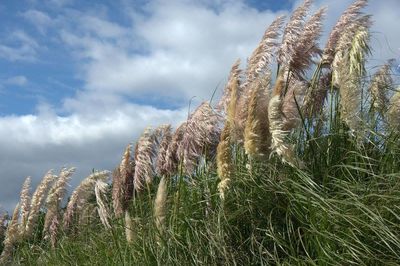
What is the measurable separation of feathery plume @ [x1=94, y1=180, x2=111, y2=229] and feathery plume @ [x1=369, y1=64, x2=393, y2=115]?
82.6 inches

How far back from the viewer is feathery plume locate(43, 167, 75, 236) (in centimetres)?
Answer: 695

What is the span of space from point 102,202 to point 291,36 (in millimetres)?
1851

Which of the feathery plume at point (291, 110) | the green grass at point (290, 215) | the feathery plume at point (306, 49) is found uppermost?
the feathery plume at point (306, 49)

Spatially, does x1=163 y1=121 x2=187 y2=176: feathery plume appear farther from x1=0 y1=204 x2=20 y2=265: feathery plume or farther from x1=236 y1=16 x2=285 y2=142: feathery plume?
x1=0 y1=204 x2=20 y2=265: feathery plume

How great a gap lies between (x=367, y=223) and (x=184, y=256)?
129 centimetres

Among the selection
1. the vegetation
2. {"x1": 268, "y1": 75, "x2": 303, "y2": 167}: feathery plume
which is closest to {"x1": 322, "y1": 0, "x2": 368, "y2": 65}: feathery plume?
the vegetation

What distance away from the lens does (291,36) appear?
5.17 m

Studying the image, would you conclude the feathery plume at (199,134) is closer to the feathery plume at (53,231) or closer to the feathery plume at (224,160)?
the feathery plume at (224,160)

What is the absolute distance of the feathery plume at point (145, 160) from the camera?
5543mm

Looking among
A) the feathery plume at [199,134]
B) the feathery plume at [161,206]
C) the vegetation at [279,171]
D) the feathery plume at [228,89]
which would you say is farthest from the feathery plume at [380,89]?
the feathery plume at [161,206]

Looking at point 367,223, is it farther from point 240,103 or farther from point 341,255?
point 240,103

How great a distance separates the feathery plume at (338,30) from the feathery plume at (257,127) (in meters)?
1.13

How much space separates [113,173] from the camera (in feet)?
18.9

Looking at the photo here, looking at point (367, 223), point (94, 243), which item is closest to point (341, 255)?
point (367, 223)
